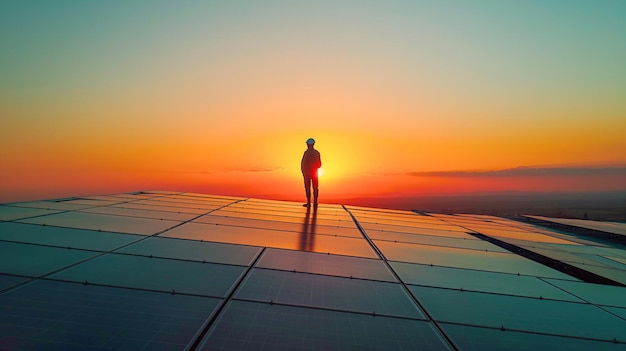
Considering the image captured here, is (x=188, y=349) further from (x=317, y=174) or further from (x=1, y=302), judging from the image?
(x=317, y=174)

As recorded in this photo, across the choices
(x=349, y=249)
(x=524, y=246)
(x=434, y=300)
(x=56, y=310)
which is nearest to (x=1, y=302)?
(x=56, y=310)

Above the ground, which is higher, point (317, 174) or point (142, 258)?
point (317, 174)

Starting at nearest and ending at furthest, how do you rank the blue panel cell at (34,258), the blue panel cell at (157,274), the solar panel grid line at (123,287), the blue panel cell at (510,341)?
1. the blue panel cell at (510,341)
2. the solar panel grid line at (123,287)
3. the blue panel cell at (157,274)
4. the blue panel cell at (34,258)

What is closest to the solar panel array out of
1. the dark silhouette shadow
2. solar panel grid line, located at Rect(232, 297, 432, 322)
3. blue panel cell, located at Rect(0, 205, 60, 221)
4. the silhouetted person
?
solar panel grid line, located at Rect(232, 297, 432, 322)

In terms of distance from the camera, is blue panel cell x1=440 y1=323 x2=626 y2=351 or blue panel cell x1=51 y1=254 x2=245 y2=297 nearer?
blue panel cell x1=440 y1=323 x2=626 y2=351

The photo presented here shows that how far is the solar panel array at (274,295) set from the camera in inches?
133

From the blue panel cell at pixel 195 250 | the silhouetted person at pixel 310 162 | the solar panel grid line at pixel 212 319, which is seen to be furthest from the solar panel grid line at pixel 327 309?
the silhouetted person at pixel 310 162

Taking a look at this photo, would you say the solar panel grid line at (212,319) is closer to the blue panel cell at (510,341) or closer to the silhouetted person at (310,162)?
the blue panel cell at (510,341)

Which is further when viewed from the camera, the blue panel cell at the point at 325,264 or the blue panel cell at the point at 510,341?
the blue panel cell at the point at 325,264

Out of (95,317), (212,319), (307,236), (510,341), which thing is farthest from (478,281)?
(95,317)

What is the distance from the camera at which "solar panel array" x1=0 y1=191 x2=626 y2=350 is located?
339cm

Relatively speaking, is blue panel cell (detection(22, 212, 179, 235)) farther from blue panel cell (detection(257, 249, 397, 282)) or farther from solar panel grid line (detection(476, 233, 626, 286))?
solar panel grid line (detection(476, 233, 626, 286))

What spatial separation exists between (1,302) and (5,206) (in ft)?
32.5

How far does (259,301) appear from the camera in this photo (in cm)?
427
